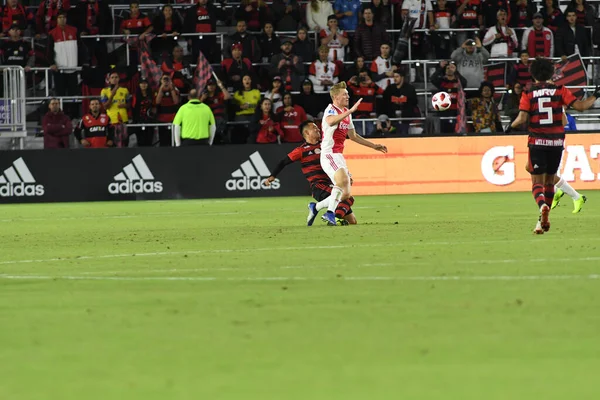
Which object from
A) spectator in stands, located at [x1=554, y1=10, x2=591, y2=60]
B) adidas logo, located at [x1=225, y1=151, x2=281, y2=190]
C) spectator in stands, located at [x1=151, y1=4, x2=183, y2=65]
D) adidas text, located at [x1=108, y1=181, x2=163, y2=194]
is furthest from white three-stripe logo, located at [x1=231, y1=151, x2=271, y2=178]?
spectator in stands, located at [x1=554, y1=10, x2=591, y2=60]

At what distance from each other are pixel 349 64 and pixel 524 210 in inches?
A: 446

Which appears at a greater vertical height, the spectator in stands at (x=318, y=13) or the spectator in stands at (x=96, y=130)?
the spectator in stands at (x=318, y=13)

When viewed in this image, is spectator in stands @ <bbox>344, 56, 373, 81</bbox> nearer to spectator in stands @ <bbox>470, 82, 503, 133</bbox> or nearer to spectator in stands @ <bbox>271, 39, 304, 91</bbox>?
spectator in stands @ <bbox>271, 39, 304, 91</bbox>

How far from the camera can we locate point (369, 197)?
2652 centimetres

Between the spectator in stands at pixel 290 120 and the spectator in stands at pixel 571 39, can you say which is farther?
the spectator in stands at pixel 571 39

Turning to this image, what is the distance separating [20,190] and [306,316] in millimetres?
21421

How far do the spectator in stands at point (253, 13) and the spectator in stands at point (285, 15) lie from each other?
0.62 meters

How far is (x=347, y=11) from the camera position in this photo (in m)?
30.9

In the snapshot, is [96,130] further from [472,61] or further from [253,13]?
[472,61]

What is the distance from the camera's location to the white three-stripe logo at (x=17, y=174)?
90.1 feet

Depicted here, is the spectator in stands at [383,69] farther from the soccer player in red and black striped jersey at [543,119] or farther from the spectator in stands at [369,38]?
the soccer player in red and black striped jersey at [543,119]

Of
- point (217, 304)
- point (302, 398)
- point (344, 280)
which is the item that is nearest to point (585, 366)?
point (302, 398)

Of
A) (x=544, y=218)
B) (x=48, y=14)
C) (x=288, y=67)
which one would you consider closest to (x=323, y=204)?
(x=544, y=218)

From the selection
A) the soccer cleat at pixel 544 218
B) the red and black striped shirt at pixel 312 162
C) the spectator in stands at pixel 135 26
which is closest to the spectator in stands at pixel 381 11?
the spectator in stands at pixel 135 26
